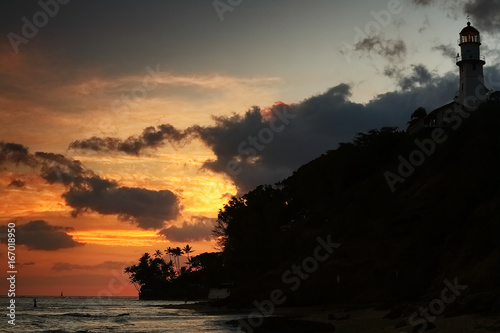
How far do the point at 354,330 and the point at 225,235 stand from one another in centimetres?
7470

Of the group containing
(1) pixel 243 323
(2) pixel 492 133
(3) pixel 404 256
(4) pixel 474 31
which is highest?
(4) pixel 474 31

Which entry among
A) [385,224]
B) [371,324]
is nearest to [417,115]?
[385,224]

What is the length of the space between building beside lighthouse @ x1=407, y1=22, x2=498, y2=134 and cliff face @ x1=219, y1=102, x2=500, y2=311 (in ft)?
16.8

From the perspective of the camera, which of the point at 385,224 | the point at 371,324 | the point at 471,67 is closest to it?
the point at 371,324

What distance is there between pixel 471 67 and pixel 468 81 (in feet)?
7.91

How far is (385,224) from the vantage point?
69.6 m

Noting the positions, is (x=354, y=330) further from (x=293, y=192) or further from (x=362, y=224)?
(x=293, y=192)

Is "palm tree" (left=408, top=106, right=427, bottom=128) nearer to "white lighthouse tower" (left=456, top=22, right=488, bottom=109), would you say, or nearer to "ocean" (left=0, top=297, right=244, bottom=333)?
"white lighthouse tower" (left=456, top=22, right=488, bottom=109)

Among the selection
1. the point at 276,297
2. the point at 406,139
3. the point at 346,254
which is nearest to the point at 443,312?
the point at 346,254

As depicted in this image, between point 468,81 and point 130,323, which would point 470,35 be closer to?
point 468,81

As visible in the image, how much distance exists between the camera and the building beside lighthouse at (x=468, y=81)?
98.3 meters

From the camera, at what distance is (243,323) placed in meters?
56.3

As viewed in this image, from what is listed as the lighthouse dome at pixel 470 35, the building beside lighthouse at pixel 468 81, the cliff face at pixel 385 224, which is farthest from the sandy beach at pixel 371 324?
the lighthouse dome at pixel 470 35

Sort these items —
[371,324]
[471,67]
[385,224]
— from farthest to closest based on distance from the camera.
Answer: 1. [471,67]
2. [385,224]
3. [371,324]
